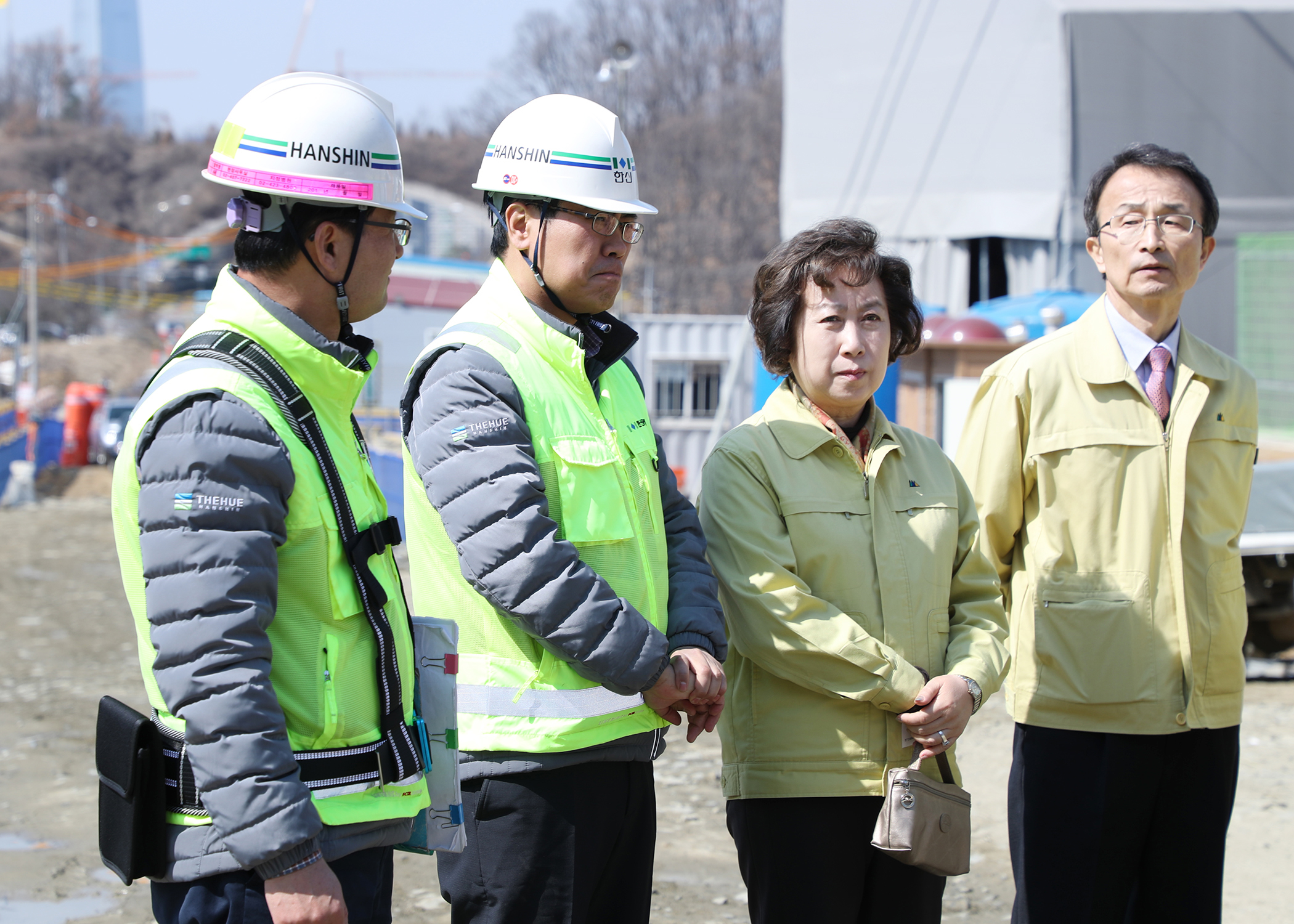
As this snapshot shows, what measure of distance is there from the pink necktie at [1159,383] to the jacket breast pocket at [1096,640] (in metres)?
0.45

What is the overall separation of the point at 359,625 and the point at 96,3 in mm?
158506

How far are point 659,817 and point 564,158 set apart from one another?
359 cm

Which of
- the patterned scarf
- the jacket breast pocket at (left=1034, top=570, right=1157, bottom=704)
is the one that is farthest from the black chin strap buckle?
the jacket breast pocket at (left=1034, top=570, right=1157, bottom=704)

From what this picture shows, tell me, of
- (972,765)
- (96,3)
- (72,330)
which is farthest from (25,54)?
(972,765)

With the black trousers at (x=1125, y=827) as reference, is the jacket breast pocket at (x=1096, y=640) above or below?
above

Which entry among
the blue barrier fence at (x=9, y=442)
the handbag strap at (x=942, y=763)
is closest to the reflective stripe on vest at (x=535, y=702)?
the handbag strap at (x=942, y=763)

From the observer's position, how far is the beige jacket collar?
321 centimetres

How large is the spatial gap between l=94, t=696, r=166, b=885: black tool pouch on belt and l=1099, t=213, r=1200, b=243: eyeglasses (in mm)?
2615

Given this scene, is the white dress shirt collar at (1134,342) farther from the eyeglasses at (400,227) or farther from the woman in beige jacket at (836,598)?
the eyeglasses at (400,227)

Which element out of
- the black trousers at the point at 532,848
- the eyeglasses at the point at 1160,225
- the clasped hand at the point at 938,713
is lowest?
the black trousers at the point at 532,848

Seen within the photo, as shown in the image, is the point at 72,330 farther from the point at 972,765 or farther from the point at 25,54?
the point at 972,765

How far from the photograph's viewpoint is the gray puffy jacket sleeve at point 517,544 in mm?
2305

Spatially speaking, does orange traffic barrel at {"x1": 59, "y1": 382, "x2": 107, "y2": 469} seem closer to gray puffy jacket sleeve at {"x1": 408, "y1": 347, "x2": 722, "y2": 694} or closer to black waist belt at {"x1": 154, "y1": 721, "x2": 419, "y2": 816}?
gray puffy jacket sleeve at {"x1": 408, "y1": 347, "x2": 722, "y2": 694}

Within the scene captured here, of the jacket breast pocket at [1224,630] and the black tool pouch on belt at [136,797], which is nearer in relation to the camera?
the black tool pouch on belt at [136,797]
